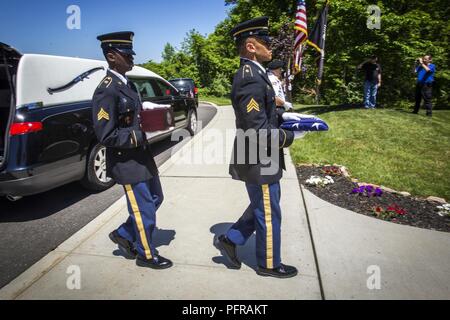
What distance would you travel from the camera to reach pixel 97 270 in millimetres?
2826

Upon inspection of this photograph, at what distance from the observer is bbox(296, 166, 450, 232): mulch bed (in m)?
3.65

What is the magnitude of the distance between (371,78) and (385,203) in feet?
23.8

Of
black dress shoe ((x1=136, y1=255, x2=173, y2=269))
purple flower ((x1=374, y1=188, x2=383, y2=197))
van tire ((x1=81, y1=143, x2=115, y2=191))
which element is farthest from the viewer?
van tire ((x1=81, y1=143, x2=115, y2=191))

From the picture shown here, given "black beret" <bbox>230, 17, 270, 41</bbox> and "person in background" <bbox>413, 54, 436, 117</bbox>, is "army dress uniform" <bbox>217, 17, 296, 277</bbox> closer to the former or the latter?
"black beret" <bbox>230, 17, 270, 41</bbox>

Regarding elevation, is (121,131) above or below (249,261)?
above

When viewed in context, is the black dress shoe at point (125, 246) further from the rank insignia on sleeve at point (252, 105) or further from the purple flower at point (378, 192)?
the purple flower at point (378, 192)

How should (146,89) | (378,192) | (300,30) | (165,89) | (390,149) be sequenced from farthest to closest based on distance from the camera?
1. (300,30)
2. (165,89)
3. (146,89)
4. (390,149)
5. (378,192)

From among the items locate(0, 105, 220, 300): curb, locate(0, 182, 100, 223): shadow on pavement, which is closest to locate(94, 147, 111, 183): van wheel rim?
locate(0, 182, 100, 223): shadow on pavement

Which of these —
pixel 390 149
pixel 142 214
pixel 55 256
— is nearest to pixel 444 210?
pixel 390 149

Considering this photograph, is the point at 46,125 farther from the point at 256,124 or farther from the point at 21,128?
the point at 256,124

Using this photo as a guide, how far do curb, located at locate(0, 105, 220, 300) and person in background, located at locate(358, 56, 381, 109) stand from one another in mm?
8937

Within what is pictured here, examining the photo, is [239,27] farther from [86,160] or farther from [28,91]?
[86,160]

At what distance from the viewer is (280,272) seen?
2670 millimetres

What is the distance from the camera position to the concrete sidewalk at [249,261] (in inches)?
99.2
